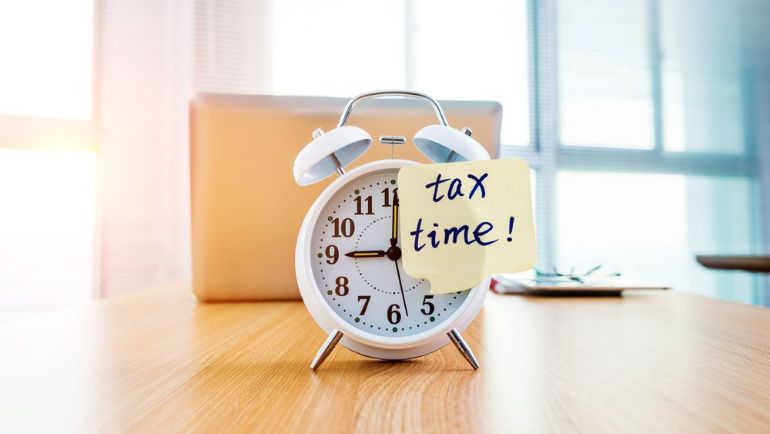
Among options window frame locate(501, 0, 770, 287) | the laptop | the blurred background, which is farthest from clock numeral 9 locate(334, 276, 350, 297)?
window frame locate(501, 0, 770, 287)

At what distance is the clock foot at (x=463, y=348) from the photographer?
0.50 m

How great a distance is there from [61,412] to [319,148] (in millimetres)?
292

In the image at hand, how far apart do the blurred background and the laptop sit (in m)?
1.60

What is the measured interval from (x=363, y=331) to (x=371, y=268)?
0.06 metres

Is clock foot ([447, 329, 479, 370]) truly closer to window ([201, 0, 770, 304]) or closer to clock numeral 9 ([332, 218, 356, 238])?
clock numeral 9 ([332, 218, 356, 238])

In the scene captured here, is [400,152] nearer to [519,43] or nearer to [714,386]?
[714,386]

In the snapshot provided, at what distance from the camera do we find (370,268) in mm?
539

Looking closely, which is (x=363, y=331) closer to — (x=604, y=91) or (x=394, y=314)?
(x=394, y=314)

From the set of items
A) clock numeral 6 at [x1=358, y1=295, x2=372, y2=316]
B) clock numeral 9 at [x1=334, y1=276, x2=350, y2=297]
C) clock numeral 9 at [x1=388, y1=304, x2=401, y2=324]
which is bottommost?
clock numeral 9 at [x1=388, y1=304, x2=401, y2=324]

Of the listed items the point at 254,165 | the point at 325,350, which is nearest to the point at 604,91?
the point at 254,165

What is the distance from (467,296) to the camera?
527 millimetres

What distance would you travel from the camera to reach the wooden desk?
1.16ft

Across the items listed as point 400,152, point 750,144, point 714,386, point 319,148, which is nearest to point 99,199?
point 400,152

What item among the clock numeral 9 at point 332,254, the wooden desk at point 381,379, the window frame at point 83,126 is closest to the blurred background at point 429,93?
the window frame at point 83,126
